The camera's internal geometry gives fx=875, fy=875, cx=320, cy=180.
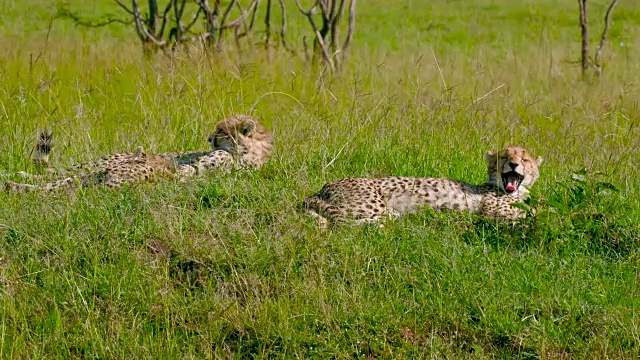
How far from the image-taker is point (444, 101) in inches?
282

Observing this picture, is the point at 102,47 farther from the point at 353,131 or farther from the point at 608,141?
the point at 608,141

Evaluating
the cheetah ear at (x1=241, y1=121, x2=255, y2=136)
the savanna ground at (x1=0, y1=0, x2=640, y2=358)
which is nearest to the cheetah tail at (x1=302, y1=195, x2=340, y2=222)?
the savanna ground at (x1=0, y1=0, x2=640, y2=358)

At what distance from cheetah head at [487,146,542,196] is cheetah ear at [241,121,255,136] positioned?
6.02 ft

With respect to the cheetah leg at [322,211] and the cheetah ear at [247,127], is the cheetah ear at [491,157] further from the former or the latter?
the cheetah ear at [247,127]

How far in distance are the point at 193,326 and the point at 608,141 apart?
4.51 m

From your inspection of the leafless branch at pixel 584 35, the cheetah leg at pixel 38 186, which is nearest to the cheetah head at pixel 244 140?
the cheetah leg at pixel 38 186

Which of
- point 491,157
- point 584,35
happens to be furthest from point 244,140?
point 584,35

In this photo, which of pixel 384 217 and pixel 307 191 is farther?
pixel 307 191

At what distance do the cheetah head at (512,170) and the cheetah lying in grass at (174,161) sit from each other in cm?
167

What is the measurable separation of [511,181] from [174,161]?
2306mm

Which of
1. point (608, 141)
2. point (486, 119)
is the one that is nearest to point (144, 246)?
point (486, 119)

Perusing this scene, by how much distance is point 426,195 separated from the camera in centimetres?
533

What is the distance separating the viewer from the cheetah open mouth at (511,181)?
552 centimetres

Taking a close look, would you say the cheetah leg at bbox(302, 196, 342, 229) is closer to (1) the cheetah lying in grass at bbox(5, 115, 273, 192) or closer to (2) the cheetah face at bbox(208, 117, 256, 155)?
(1) the cheetah lying in grass at bbox(5, 115, 273, 192)
